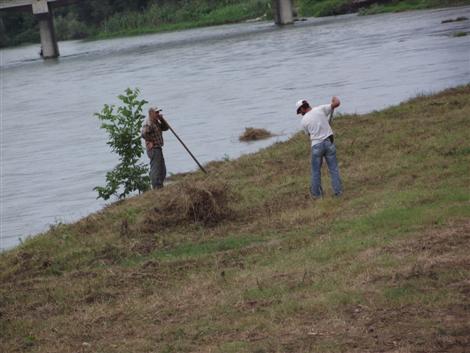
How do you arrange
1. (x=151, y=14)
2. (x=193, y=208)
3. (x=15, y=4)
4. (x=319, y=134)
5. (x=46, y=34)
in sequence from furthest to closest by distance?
(x=151, y=14) < (x=15, y=4) < (x=46, y=34) < (x=193, y=208) < (x=319, y=134)

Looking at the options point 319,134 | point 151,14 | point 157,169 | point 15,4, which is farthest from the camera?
point 151,14

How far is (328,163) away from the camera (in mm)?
14766

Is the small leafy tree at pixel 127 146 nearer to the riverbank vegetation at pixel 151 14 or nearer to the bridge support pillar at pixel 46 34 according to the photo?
the riverbank vegetation at pixel 151 14

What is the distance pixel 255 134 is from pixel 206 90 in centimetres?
1392

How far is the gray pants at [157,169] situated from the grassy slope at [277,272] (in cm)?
116

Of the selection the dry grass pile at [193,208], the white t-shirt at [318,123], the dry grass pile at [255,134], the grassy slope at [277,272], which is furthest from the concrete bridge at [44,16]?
the white t-shirt at [318,123]

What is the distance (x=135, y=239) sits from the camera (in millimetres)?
14648

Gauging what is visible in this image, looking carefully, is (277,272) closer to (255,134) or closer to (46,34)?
(255,134)

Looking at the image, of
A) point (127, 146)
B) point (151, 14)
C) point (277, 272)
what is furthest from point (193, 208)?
point (151, 14)

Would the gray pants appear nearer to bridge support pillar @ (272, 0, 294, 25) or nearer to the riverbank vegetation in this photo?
the riverbank vegetation

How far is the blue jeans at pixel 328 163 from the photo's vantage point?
14.6 metres

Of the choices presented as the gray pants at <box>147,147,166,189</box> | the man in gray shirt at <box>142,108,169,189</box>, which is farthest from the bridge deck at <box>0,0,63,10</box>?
the man in gray shirt at <box>142,108,169,189</box>

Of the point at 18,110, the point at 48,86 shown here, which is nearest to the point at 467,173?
the point at 18,110

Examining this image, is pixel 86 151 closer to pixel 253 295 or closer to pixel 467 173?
pixel 467 173
